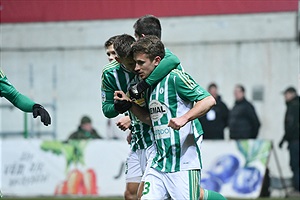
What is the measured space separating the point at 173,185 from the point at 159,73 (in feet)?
3.05

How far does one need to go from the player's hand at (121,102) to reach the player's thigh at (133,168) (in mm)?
1326

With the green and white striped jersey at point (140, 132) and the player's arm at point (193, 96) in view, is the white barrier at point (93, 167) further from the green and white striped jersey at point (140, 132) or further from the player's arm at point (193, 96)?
the player's arm at point (193, 96)

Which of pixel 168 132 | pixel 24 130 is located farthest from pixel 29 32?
pixel 168 132

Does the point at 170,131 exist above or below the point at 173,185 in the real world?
above

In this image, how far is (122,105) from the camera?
22.7 ft

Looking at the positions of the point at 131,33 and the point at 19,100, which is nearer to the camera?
the point at 19,100

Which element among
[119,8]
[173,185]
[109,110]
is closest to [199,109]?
[173,185]

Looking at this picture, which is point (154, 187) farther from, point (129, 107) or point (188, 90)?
point (188, 90)

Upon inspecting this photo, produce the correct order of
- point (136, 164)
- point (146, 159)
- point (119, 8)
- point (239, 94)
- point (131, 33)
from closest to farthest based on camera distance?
point (146, 159) < point (136, 164) < point (239, 94) < point (131, 33) < point (119, 8)

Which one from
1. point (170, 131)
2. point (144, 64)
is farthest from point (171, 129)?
point (144, 64)

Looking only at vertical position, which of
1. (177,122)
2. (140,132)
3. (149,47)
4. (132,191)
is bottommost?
(132,191)

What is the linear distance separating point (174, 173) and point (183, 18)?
11.3 meters

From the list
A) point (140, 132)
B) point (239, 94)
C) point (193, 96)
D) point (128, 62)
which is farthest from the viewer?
point (239, 94)

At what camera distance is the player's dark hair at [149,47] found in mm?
6738
